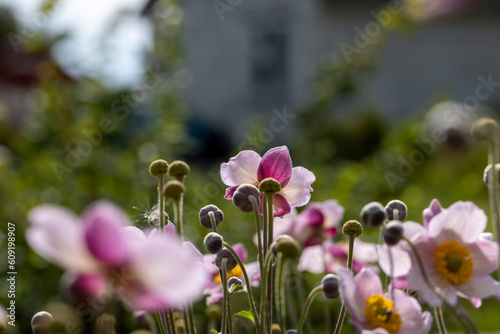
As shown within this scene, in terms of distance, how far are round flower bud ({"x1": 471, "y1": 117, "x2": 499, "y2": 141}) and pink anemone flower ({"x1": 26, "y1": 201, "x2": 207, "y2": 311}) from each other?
12.9 inches

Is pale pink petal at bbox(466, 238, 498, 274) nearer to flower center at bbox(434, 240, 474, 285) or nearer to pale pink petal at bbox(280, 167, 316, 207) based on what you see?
flower center at bbox(434, 240, 474, 285)

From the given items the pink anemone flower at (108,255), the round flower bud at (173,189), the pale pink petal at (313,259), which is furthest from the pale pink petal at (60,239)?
the pale pink petal at (313,259)

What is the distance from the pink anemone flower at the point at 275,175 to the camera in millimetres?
718

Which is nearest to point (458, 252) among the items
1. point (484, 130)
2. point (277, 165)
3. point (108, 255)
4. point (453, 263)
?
point (453, 263)

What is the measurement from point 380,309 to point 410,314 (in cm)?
3

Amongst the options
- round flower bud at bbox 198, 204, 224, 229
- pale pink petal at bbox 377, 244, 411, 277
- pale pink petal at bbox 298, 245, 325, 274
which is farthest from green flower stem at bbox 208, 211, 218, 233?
pale pink petal at bbox 298, 245, 325, 274

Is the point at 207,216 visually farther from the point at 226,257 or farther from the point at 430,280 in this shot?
the point at 430,280

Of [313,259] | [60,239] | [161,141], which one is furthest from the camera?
[161,141]

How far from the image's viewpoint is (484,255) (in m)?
0.59

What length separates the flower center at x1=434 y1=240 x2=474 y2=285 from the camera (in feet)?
1.89

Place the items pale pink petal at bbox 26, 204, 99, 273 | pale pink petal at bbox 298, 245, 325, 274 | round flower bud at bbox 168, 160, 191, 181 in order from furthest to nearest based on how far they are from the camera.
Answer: pale pink petal at bbox 298, 245, 325, 274
round flower bud at bbox 168, 160, 191, 181
pale pink petal at bbox 26, 204, 99, 273

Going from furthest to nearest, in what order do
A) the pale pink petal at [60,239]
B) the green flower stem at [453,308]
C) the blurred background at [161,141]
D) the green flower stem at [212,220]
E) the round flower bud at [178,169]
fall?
the blurred background at [161,141] < the green flower stem at [212,220] < the round flower bud at [178,169] < the green flower stem at [453,308] < the pale pink petal at [60,239]

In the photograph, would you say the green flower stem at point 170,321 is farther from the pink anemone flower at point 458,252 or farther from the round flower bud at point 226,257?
the pink anemone flower at point 458,252

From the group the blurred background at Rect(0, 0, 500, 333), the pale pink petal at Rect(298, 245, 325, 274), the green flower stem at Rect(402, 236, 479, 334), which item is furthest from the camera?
the blurred background at Rect(0, 0, 500, 333)
